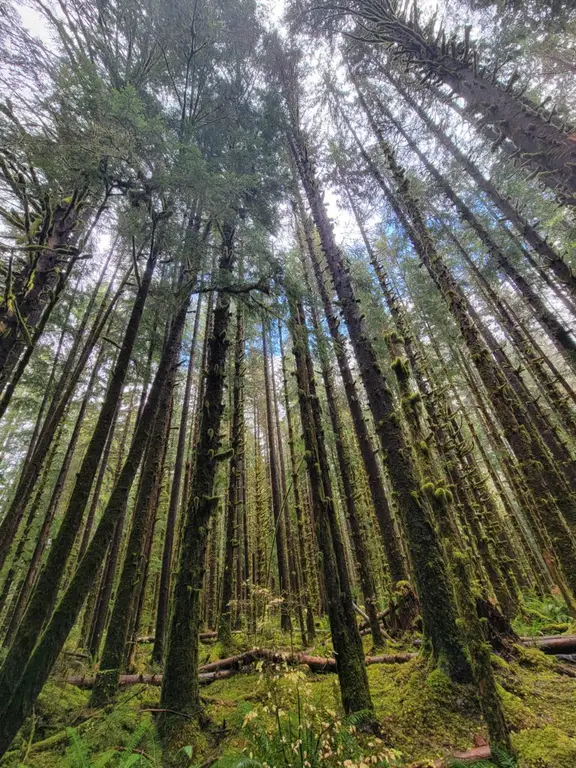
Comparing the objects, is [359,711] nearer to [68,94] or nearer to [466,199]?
[68,94]

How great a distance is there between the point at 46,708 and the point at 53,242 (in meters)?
7.73

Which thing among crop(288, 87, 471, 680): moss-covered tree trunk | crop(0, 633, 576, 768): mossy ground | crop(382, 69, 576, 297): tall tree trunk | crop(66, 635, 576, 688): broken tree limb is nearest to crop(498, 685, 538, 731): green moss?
crop(0, 633, 576, 768): mossy ground

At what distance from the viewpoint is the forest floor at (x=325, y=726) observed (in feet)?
9.79

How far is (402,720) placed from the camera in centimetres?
378

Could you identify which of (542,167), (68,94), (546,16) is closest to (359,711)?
(542,167)

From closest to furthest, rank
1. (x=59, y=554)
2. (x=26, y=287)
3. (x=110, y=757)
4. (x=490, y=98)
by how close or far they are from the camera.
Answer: (x=110, y=757) → (x=26, y=287) → (x=59, y=554) → (x=490, y=98)

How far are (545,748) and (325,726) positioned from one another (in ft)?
6.83

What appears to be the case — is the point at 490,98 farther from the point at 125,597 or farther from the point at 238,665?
the point at 238,665

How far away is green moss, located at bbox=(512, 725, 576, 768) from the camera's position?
9.11ft

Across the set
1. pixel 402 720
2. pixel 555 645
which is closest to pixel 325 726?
pixel 402 720

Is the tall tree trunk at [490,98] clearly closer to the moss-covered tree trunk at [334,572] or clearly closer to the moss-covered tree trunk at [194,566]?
the moss-covered tree trunk at [334,572]

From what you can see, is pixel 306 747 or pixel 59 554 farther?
pixel 59 554

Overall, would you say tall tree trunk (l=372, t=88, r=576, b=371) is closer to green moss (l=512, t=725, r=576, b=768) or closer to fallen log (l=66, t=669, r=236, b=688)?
green moss (l=512, t=725, r=576, b=768)

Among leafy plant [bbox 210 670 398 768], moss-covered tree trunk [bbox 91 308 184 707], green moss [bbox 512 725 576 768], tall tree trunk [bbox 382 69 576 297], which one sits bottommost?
green moss [bbox 512 725 576 768]
